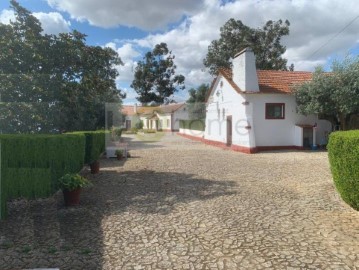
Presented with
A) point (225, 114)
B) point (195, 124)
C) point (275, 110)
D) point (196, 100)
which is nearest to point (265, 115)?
point (275, 110)

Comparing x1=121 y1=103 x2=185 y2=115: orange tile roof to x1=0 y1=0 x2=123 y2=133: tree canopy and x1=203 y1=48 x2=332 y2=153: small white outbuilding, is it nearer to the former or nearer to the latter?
x1=203 y1=48 x2=332 y2=153: small white outbuilding

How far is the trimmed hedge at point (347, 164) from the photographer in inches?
208

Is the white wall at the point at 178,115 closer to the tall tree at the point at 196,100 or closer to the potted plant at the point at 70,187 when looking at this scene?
the tall tree at the point at 196,100

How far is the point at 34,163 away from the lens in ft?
23.6

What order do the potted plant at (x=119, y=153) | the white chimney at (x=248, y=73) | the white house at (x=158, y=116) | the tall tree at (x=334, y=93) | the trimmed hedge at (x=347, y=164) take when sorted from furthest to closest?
the white house at (x=158, y=116)
the white chimney at (x=248, y=73)
the tall tree at (x=334, y=93)
the potted plant at (x=119, y=153)
the trimmed hedge at (x=347, y=164)

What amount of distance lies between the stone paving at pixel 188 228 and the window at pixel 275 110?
9.28 m

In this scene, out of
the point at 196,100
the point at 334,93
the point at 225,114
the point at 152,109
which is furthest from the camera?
the point at 152,109

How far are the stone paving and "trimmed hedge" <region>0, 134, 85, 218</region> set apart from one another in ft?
1.26

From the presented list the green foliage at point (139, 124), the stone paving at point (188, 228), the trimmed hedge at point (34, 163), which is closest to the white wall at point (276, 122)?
the stone paving at point (188, 228)

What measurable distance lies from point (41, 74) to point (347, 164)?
32.7ft

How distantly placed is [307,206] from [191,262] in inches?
142

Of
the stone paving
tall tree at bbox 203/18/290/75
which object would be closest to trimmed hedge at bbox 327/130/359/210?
the stone paving

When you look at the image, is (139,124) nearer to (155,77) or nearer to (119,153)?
(155,77)

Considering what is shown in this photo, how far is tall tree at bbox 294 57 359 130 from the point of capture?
15734 mm
